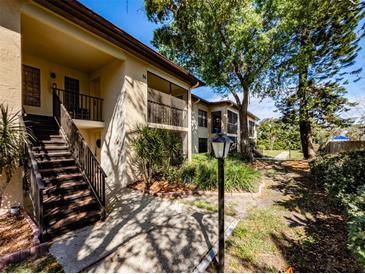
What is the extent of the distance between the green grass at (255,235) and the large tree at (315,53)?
30.7 ft

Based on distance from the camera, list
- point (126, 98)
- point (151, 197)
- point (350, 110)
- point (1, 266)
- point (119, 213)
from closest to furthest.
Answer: point (1, 266)
point (119, 213)
point (151, 197)
point (126, 98)
point (350, 110)

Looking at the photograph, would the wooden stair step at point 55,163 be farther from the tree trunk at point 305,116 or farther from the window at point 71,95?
the tree trunk at point 305,116

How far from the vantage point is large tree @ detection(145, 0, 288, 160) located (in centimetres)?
923

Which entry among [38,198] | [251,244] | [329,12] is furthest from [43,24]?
[329,12]

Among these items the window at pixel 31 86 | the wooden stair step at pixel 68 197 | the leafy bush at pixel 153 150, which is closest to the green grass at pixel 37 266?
the wooden stair step at pixel 68 197

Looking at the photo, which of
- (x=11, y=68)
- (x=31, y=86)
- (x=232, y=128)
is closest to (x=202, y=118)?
(x=232, y=128)

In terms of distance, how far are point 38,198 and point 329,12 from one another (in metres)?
16.1

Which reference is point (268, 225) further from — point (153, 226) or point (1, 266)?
point (1, 266)

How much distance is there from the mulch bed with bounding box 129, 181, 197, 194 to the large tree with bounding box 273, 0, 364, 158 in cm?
938

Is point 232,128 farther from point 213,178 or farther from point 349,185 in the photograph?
point 349,185

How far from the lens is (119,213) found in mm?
5258

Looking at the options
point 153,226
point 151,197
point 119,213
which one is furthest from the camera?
point 151,197

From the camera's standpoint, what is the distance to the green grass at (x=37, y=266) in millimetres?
2932

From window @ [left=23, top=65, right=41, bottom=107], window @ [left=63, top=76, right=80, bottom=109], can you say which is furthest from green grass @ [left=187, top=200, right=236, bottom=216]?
window @ [left=23, top=65, right=41, bottom=107]
